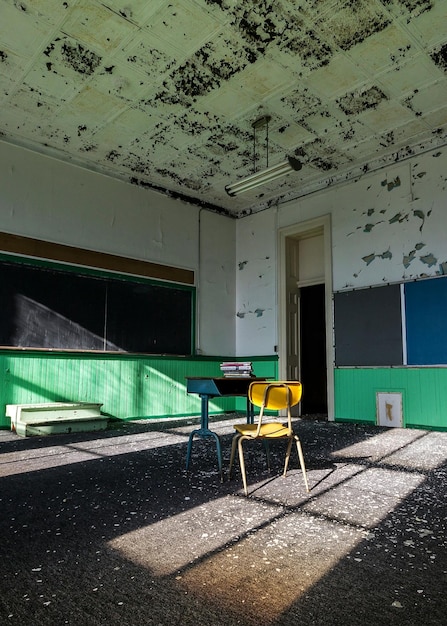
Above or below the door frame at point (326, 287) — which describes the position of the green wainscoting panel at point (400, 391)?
below

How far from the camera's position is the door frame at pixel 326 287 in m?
6.57

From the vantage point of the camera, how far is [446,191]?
5.55 m

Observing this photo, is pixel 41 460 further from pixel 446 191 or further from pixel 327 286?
pixel 446 191

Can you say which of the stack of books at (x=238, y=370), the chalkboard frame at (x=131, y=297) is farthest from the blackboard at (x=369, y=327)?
the stack of books at (x=238, y=370)

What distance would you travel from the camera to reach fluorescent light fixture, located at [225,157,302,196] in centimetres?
516

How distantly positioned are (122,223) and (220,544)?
5533 mm

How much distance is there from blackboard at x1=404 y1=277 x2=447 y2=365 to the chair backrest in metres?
3.46

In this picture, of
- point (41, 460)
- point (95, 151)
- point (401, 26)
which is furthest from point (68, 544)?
point (95, 151)

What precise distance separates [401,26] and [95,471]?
4651 mm

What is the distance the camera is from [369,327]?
6152mm

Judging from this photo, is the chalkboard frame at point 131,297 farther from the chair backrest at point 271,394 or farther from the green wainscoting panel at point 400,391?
the chair backrest at point 271,394

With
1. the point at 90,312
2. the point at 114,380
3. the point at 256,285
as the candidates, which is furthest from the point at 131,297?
the point at 256,285

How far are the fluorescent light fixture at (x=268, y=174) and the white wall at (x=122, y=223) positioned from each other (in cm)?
176

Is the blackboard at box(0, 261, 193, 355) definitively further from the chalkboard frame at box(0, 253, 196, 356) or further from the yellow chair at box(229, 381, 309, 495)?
the yellow chair at box(229, 381, 309, 495)
